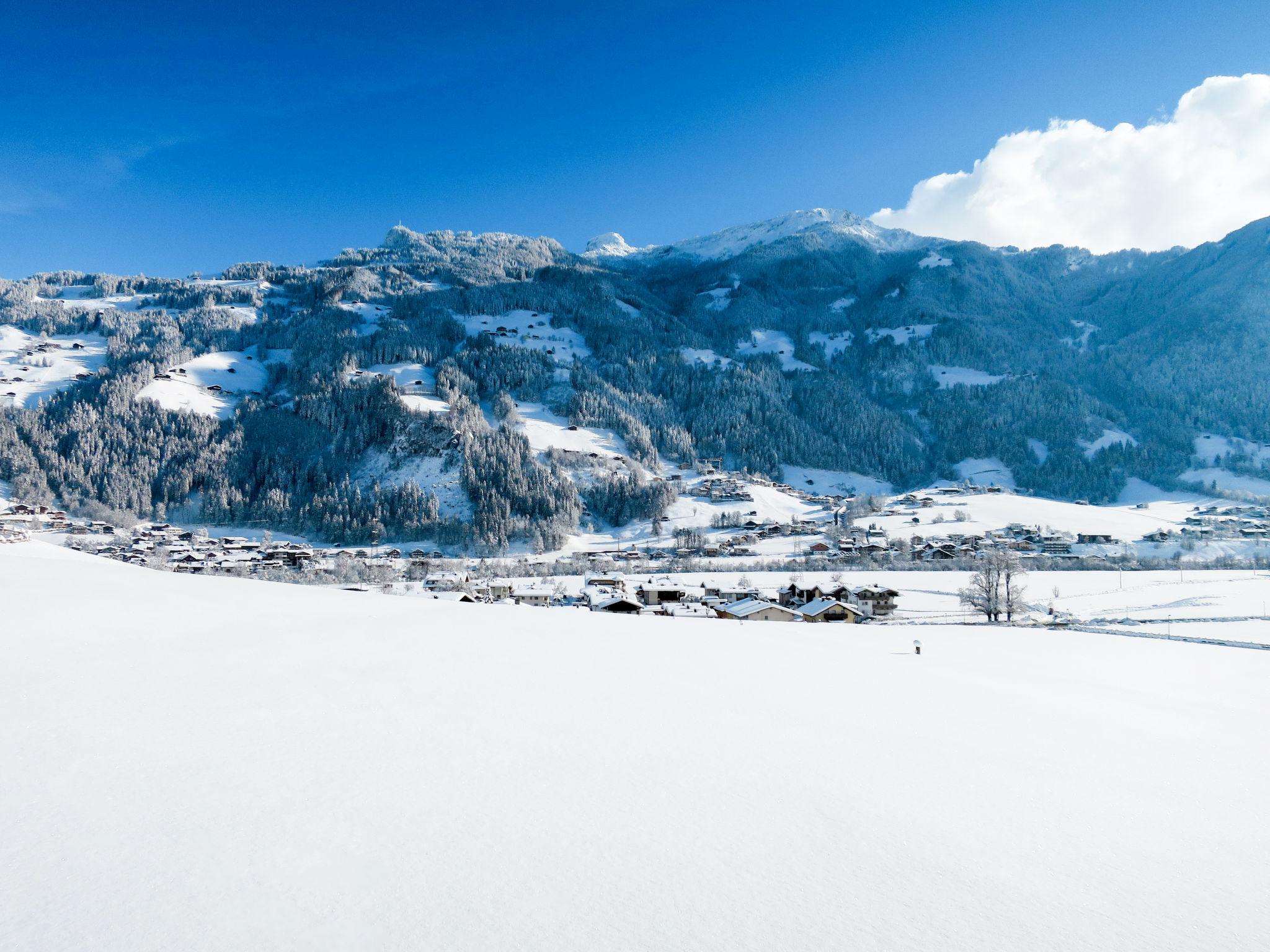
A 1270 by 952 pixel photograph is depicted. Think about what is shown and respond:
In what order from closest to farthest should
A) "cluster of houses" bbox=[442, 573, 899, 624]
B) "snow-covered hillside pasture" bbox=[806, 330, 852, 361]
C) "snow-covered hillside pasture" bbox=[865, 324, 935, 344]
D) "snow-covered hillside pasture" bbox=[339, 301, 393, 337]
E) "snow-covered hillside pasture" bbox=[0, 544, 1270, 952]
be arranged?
"snow-covered hillside pasture" bbox=[0, 544, 1270, 952], "cluster of houses" bbox=[442, 573, 899, 624], "snow-covered hillside pasture" bbox=[339, 301, 393, 337], "snow-covered hillside pasture" bbox=[865, 324, 935, 344], "snow-covered hillside pasture" bbox=[806, 330, 852, 361]

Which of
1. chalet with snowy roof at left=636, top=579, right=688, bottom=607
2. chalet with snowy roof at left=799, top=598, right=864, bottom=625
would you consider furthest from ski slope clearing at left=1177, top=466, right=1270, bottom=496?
chalet with snowy roof at left=636, top=579, right=688, bottom=607

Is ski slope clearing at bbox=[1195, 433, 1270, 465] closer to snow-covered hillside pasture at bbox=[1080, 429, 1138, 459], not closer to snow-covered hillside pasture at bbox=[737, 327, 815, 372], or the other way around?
snow-covered hillside pasture at bbox=[1080, 429, 1138, 459]

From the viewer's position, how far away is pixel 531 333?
144m

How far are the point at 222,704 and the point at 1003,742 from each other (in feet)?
25.9

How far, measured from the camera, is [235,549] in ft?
224

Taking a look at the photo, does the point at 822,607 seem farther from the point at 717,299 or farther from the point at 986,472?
the point at 717,299

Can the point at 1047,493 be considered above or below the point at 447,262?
below

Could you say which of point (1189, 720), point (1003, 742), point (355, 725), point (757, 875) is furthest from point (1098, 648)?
point (355, 725)

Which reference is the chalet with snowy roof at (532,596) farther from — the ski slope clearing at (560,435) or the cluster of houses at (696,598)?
the ski slope clearing at (560,435)

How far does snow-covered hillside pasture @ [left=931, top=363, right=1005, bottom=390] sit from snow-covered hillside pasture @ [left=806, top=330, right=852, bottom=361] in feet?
82.4

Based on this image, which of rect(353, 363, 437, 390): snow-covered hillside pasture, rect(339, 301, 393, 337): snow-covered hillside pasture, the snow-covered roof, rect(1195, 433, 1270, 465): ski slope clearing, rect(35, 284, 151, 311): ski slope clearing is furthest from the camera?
rect(35, 284, 151, 311): ski slope clearing

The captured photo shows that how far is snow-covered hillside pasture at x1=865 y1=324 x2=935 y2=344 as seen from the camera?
16750 cm

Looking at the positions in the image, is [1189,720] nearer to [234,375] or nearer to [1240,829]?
[1240,829]

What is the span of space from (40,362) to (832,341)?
7275 inches
